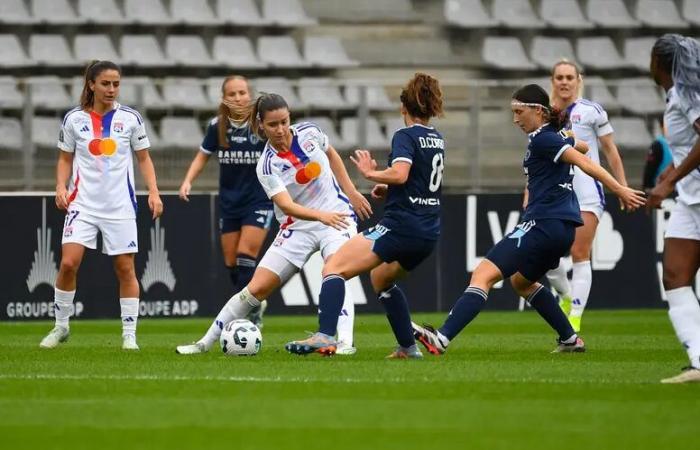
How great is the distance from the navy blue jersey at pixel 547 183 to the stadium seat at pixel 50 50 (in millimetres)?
12623

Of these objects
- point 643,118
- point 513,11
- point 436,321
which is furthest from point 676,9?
point 436,321

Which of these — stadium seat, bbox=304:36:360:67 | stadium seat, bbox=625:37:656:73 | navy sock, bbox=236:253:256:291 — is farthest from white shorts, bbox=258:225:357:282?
stadium seat, bbox=625:37:656:73

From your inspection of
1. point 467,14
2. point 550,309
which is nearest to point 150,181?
point 550,309

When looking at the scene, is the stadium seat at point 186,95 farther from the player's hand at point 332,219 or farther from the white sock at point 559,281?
the player's hand at point 332,219

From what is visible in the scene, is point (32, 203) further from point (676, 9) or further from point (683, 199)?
point (676, 9)

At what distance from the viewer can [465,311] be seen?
32.3 feet

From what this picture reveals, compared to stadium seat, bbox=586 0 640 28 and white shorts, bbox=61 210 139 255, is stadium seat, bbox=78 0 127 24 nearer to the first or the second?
stadium seat, bbox=586 0 640 28

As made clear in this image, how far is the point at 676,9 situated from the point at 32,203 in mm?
13620

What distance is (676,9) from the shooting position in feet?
84.4

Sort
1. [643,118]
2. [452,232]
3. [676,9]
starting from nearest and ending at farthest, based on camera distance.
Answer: [452,232] → [643,118] → [676,9]

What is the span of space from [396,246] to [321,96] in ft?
29.7

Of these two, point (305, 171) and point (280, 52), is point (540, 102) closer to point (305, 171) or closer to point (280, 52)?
point (305, 171)

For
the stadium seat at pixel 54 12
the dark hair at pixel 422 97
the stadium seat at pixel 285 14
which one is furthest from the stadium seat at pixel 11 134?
the dark hair at pixel 422 97

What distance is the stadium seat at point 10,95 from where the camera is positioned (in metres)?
17.5
